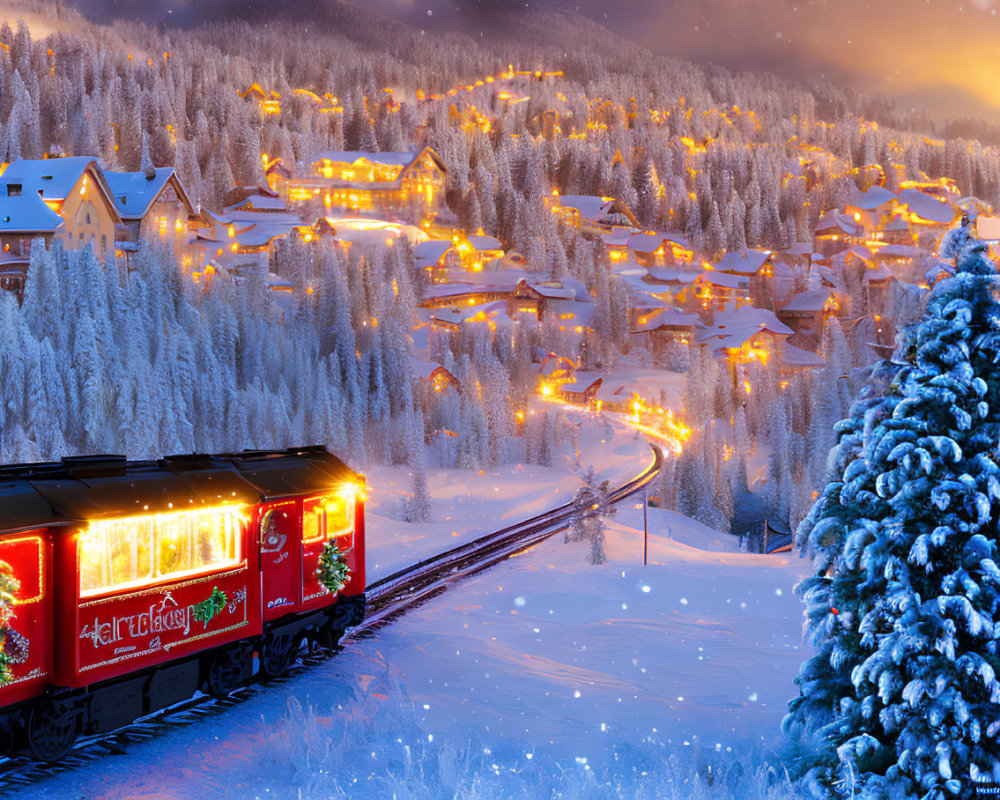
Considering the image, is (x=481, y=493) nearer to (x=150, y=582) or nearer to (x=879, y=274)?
(x=150, y=582)

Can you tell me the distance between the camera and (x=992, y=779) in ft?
29.2

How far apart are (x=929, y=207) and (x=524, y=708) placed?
14711 cm

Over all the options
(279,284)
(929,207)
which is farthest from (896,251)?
(279,284)

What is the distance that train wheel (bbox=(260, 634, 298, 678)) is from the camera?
17781mm

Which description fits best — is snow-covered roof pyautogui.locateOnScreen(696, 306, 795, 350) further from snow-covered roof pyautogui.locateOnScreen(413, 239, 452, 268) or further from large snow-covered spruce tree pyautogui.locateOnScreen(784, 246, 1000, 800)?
large snow-covered spruce tree pyautogui.locateOnScreen(784, 246, 1000, 800)

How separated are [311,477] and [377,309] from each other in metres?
58.5

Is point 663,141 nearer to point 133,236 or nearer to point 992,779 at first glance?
point 133,236

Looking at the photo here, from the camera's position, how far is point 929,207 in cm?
13862

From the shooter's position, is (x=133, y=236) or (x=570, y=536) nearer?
(x=570, y=536)

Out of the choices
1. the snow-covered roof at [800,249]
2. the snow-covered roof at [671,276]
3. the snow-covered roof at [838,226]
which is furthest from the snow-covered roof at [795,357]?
the snow-covered roof at [838,226]

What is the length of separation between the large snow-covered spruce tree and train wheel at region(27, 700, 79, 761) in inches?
449

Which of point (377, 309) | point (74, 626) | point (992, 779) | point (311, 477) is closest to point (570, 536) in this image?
point (311, 477)

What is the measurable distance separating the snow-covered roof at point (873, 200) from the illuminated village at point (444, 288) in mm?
592

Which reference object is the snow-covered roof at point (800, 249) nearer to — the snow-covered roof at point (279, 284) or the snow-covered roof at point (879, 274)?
the snow-covered roof at point (879, 274)
